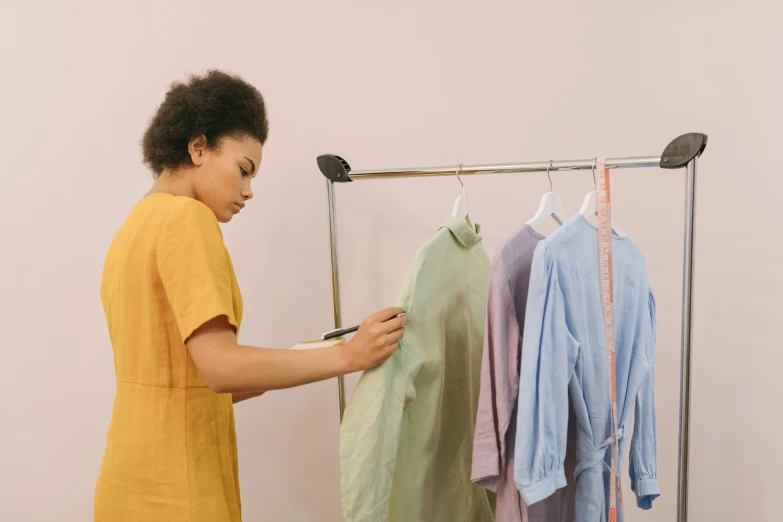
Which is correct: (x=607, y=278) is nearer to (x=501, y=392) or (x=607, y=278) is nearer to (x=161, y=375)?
(x=501, y=392)

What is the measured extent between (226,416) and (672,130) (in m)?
1.46

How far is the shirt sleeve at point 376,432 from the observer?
3.90 ft

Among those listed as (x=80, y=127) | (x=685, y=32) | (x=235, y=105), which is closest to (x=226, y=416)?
(x=235, y=105)

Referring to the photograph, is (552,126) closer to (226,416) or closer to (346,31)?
(346,31)

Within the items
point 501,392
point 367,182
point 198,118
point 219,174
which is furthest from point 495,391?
point 367,182

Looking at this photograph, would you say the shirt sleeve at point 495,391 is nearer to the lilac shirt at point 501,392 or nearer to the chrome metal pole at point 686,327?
the lilac shirt at point 501,392

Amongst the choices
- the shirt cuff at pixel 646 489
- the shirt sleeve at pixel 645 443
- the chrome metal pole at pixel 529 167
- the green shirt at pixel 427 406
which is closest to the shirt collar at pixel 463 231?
the green shirt at pixel 427 406

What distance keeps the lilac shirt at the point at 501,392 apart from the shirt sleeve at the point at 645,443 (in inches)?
10.2

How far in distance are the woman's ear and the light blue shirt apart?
2.26ft

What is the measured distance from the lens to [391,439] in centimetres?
121

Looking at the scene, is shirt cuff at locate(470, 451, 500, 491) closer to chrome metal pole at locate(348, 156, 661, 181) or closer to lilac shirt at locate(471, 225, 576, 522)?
lilac shirt at locate(471, 225, 576, 522)

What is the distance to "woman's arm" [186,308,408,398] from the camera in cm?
111

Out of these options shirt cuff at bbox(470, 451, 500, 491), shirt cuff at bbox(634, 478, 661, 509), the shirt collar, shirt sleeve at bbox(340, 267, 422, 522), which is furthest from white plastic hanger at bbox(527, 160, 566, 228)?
shirt cuff at bbox(634, 478, 661, 509)

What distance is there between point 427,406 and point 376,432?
0.18 metres
